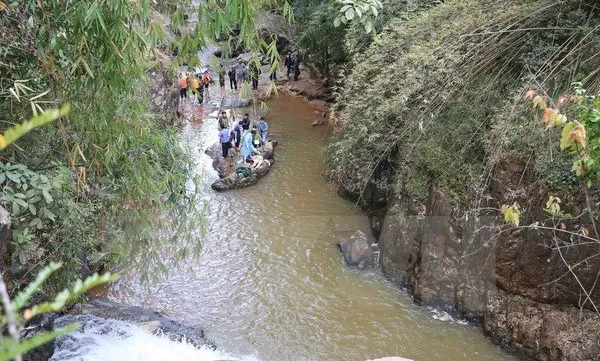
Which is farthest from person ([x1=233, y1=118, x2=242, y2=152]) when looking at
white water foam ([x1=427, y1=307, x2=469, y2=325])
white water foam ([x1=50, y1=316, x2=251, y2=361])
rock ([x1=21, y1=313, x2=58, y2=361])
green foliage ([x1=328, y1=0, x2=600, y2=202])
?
rock ([x1=21, y1=313, x2=58, y2=361])

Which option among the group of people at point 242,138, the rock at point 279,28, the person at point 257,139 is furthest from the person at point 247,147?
the rock at point 279,28

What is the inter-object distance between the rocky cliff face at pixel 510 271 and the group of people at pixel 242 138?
15.8ft

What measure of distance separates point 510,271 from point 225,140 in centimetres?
736

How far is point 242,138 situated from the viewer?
39.6ft

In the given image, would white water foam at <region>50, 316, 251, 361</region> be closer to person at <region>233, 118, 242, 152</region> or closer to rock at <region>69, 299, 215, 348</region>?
rock at <region>69, 299, 215, 348</region>

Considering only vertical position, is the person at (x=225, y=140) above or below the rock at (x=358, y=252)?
above

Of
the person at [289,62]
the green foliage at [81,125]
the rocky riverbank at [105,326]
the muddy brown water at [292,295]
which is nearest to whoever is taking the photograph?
the green foliage at [81,125]

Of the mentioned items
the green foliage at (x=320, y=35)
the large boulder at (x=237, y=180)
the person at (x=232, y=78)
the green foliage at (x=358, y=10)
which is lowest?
the large boulder at (x=237, y=180)

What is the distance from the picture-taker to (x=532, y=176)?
20.9ft

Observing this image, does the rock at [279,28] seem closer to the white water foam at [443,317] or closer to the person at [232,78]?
the person at [232,78]

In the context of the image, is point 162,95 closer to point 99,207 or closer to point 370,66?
point 370,66

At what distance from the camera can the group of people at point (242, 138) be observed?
1154cm

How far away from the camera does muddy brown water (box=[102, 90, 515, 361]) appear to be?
6648mm

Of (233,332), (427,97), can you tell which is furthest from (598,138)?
(233,332)
